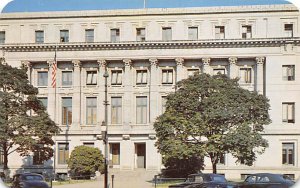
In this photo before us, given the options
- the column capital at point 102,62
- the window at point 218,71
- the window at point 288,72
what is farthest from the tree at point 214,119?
the column capital at point 102,62

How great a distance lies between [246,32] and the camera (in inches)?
504

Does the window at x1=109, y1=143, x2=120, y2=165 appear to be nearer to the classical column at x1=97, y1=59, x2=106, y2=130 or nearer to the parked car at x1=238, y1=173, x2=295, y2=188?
the classical column at x1=97, y1=59, x2=106, y2=130

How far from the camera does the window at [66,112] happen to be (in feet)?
43.0

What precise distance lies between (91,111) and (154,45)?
6.17ft

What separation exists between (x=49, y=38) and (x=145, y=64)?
1.99m

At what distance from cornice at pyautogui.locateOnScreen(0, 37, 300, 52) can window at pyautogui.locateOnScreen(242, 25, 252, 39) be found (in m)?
0.13

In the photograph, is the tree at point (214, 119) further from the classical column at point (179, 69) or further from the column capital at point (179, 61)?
the column capital at point (179, 61)

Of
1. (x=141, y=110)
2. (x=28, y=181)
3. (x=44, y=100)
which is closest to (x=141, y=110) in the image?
(x=141, y=110)

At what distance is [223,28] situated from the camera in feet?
42.0

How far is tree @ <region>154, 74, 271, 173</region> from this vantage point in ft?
41.1

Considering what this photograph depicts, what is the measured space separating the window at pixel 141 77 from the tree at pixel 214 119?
0.64 meters

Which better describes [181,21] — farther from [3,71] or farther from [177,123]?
[3,71]

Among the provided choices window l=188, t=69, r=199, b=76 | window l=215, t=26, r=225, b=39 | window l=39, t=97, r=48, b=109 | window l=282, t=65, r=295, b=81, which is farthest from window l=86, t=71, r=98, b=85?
window l=282, t=65, r=295, b=81

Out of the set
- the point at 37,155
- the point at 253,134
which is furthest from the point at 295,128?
the point at 37,155
